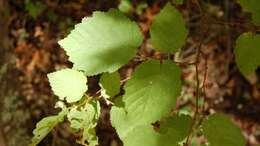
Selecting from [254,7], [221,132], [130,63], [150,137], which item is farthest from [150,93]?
[130,63]

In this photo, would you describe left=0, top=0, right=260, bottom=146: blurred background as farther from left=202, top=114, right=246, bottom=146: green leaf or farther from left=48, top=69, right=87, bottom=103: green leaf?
left=202, top=114, right=246, bottom=146: green leaf

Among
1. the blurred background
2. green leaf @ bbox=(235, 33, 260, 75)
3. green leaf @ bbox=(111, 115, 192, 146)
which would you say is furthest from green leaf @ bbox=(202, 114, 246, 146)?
the blurred background

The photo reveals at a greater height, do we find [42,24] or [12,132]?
[42,24]

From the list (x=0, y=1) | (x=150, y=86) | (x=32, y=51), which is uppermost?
(x=0, y=1)

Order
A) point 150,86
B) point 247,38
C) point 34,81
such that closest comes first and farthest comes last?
point 150,86 → point 247,38 → point 34,81

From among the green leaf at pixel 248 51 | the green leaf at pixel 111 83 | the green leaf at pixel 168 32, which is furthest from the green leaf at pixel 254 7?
the green leaf at pixel 111 83

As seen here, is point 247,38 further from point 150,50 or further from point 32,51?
point 32,51

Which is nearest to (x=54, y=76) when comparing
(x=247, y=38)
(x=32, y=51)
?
(x=247, y=38)

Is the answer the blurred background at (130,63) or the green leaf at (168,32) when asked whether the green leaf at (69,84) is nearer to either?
the green leaf at (168,32)
